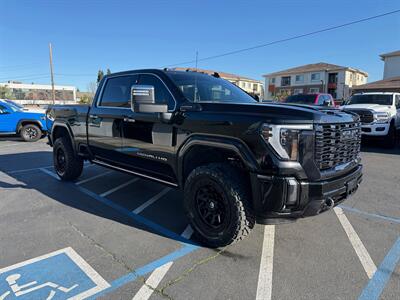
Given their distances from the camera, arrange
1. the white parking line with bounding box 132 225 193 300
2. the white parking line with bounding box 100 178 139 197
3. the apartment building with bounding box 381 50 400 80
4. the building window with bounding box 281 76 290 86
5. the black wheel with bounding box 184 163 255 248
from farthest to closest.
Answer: the building window with bounding box 281 76 290 86 < the apartment building with bounding box 381 50 400 80 < the white parking line with bounding box 100 178 139 197 < the black wheel with bounding box 184 163 255 248 < the white parking line with bounding box 132 225 193 300

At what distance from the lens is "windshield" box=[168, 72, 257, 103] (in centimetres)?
378

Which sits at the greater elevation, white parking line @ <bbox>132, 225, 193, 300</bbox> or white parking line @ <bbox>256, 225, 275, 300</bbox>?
white parking line @ <bbox>132, 225, 193, 300</bbox>

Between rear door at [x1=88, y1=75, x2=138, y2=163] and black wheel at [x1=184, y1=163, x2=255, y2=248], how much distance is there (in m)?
1.69

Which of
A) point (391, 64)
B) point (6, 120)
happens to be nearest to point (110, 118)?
point (6, 120)

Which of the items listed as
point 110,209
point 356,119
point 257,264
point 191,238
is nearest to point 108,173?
point 110,209

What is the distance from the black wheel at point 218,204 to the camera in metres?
2.91

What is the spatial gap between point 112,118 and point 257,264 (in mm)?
2952

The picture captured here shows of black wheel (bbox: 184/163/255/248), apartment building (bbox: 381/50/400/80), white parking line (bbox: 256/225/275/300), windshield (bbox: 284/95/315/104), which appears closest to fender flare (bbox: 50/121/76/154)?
black wheel (bbox: 184/163/255/248)

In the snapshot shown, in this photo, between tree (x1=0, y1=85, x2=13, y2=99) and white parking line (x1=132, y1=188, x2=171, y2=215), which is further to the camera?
tree (x1=0, y1=85, x2=13, y2=99)

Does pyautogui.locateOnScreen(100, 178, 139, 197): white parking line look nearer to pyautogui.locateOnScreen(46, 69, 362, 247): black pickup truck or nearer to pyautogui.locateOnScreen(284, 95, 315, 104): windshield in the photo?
pyautogui.locateOnScreen(46, 69, 362, 247): black pickup truck

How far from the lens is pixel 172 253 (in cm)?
312

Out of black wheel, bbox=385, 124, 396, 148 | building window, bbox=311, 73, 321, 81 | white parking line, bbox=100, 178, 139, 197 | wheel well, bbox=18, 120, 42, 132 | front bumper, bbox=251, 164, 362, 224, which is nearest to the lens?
front bumper, bbox=251, 164, 362, 224

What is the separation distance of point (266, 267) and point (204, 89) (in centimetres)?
229

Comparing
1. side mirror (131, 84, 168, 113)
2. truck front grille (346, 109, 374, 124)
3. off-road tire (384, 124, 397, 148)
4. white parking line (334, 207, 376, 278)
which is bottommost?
white parking line (334, 207, 376, 278)
